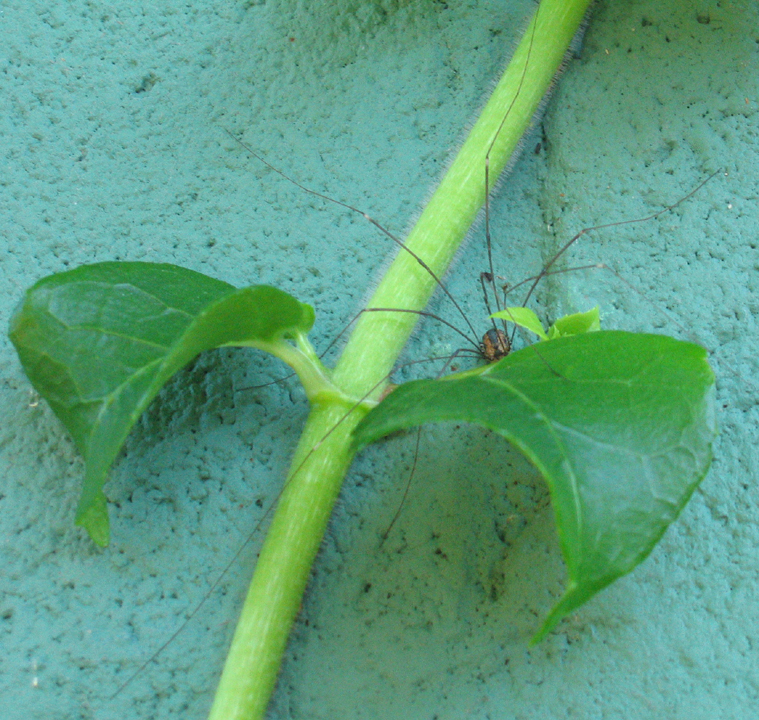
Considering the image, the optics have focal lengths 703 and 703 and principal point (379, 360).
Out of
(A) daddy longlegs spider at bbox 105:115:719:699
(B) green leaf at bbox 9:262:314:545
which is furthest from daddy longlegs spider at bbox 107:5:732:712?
(B) green leaf at bbox 9:262:314:545

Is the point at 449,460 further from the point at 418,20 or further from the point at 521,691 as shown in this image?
the point at 418,20

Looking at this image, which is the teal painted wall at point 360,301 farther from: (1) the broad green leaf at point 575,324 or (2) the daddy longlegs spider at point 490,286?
(1) the broad green leaf at point 575,324

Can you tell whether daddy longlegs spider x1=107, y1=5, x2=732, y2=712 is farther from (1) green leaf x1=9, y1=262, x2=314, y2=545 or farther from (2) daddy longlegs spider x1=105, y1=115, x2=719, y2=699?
(1) green leaf x1=9, y1=262, x2=314, y2=545

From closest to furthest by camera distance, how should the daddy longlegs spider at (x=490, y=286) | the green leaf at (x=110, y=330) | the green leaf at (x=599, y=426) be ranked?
the green leaf at (x=599, y=426) < the green leaf at (x=110, y=330) < the daddy longlegs spider at (x=490, y=286)

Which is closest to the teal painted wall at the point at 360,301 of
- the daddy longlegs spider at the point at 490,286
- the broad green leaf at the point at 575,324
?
the daddy longlegs spider at the point at 490,286

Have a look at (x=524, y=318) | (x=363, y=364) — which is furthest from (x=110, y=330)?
(x=524, y=318)
